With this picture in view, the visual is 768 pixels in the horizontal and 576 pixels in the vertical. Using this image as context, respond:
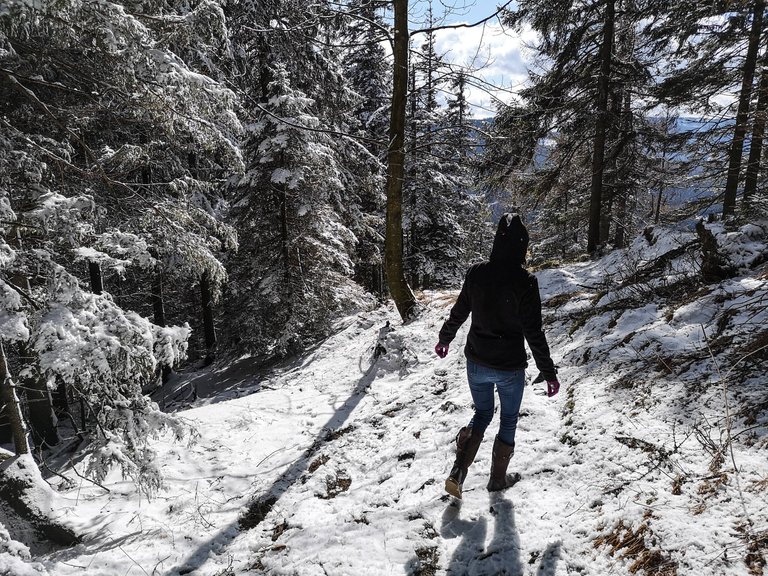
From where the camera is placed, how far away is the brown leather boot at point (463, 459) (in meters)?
3.55

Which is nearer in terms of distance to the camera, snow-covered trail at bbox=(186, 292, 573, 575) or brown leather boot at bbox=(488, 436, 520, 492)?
snow-covered trail at bbox=(186, 292, 573, 575)

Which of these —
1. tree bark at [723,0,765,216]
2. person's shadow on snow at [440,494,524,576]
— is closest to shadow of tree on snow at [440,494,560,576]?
person's shadow on snow at [440,494,524,576]

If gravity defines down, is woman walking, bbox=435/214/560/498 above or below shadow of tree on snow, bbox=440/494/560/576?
above

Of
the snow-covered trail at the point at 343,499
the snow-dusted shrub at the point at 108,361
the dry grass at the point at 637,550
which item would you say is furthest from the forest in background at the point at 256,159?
the dry grass at the point at 637,550

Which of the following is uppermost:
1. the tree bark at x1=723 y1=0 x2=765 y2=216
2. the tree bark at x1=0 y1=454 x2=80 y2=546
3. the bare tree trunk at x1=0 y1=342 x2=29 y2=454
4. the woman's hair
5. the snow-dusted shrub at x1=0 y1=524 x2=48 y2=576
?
the tree bark at x1=723 y1=0 x2=765 y2=216

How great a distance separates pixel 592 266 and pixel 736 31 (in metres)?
7.35

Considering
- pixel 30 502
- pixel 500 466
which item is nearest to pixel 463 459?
pixel 500 466

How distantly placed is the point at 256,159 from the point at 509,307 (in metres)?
10.6

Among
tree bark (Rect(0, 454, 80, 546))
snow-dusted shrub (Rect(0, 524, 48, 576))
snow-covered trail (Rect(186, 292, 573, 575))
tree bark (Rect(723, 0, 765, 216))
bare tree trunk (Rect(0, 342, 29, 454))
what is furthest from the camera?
tree bark (Rect(723, 0, 765, 216))

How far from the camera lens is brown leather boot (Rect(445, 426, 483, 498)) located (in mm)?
3551

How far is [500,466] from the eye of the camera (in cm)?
358

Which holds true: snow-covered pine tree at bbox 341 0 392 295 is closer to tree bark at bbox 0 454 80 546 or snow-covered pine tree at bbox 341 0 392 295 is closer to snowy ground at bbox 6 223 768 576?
snowy ground at bbox 6 223 768 576

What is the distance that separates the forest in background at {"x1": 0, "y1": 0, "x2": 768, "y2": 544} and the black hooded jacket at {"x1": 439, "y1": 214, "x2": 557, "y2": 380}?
317 cm

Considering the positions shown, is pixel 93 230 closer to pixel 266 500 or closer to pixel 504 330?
pixel 266 500
